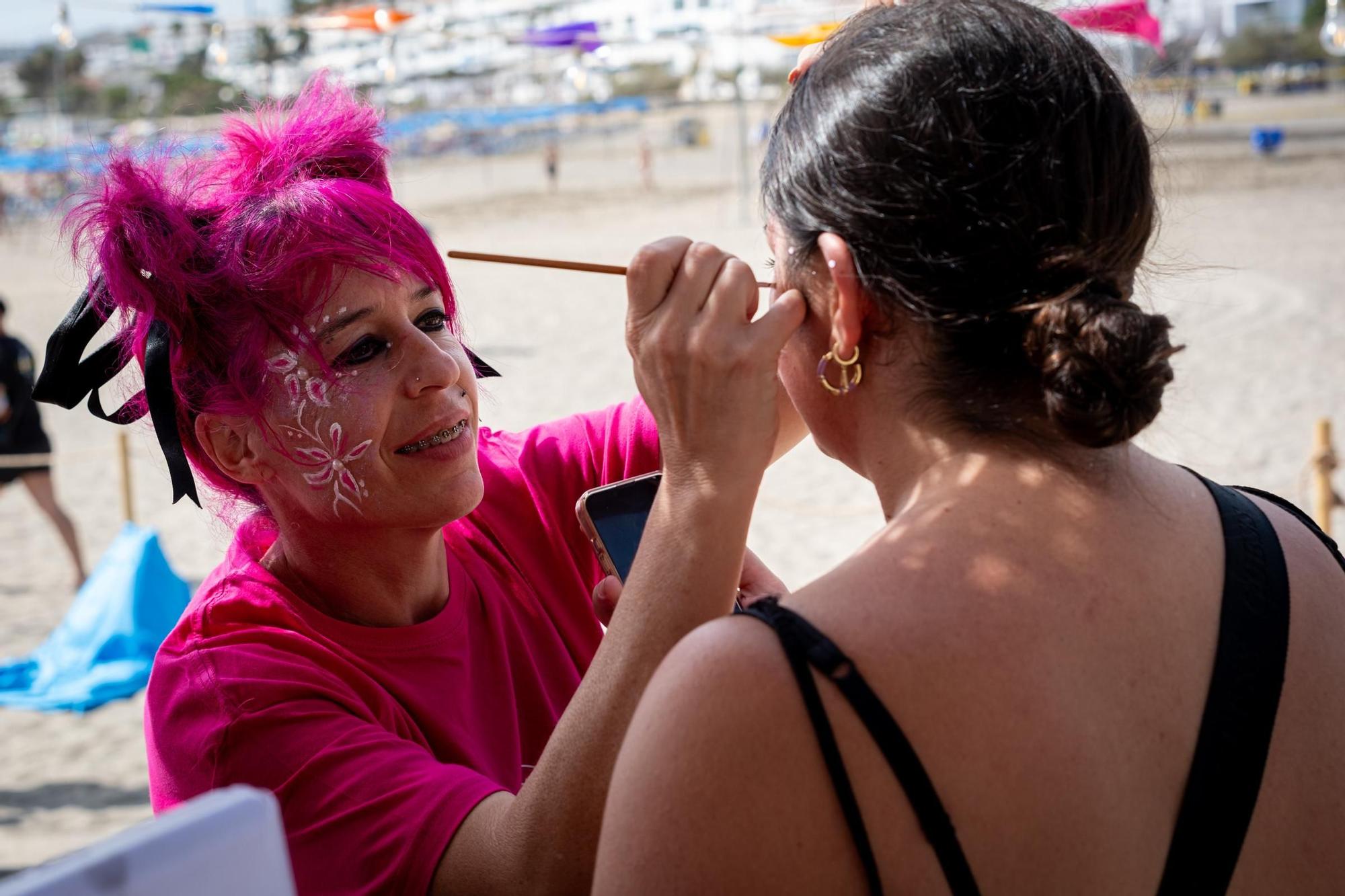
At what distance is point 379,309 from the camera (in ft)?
6.00

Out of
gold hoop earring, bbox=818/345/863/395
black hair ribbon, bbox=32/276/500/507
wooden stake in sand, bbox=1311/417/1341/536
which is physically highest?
gold hoop earring, bbox=818/345/863/395

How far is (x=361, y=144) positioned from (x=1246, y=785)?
158 centimetres

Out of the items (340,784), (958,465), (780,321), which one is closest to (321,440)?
(340,784)

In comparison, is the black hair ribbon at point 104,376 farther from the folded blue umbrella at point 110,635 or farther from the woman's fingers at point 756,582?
the folded blue umbrella at point 110,635

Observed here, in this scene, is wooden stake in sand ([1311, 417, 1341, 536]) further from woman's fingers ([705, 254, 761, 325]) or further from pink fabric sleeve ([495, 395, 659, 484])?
woman's fingers ([705, 254, 761, 325])

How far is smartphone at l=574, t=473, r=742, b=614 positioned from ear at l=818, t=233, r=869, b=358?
0.59 m

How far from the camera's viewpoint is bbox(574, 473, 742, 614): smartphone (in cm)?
176

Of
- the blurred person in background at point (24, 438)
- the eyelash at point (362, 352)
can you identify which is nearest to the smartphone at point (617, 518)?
the eyelash at point (362, 352)

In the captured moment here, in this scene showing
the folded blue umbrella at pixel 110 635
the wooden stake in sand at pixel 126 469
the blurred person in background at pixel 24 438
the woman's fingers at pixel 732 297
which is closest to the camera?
the woman's fingers at pixel 732 297

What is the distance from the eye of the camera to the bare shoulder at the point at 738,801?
972 mm

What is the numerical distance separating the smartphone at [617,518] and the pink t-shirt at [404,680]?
0.85ft

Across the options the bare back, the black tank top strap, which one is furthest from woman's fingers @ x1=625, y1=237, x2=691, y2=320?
the black tank top strap

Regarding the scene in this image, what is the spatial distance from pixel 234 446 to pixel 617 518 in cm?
63

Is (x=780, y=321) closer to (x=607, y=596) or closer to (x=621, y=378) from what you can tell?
(x=607, y=596)
